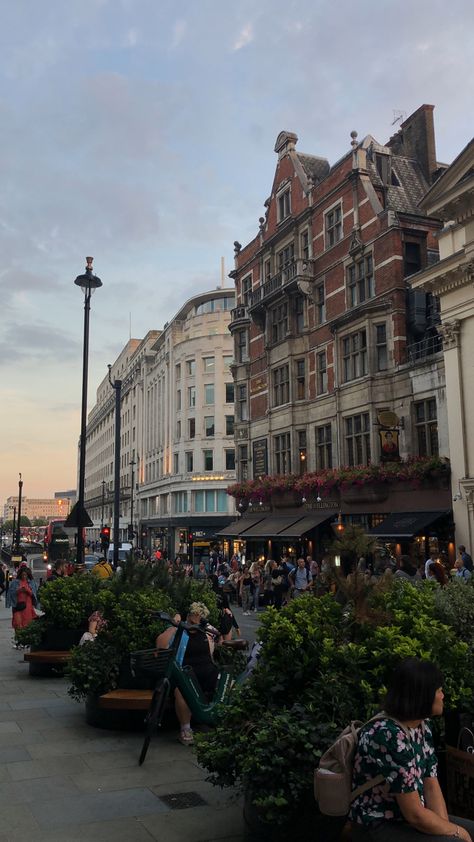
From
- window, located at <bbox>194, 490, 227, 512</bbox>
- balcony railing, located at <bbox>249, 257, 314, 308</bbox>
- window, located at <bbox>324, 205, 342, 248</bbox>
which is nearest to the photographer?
window, located at <bbox>324, 205, 342, 248</bbox>

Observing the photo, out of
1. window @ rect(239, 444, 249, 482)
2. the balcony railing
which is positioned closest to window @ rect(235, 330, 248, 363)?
the balcony railing

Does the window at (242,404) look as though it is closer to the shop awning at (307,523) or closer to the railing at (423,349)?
the shop awning at (307,523)

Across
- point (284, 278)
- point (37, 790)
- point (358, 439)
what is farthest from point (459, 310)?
point (37, 790)

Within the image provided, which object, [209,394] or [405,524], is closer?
[405,524]

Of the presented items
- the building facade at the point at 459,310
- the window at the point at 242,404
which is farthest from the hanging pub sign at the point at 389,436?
the window at the point at 242,404

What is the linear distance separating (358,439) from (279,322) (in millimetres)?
9295

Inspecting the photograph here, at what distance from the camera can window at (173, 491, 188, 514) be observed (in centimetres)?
6766

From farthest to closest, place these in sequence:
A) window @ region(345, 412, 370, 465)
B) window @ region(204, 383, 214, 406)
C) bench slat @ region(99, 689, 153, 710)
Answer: window @ region(204, 383, 214, 406) → window @ region(345, 412, 370, 465) → bench slat @ region(99, 689, 153, 710)

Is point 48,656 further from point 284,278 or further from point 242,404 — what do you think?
point 242,404

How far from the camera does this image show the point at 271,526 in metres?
34.7

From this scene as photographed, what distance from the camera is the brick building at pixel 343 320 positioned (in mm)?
27516

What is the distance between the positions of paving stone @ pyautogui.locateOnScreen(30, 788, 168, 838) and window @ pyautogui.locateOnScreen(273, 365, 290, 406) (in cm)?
2989

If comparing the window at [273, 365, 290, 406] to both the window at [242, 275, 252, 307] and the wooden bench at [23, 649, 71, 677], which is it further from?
the wooden bench at [23, 649, 71, 677]

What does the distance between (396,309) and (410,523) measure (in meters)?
8.56
